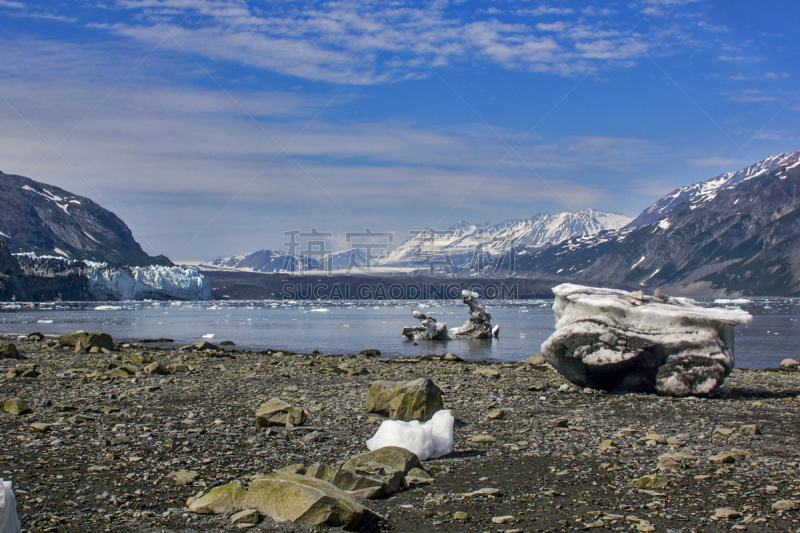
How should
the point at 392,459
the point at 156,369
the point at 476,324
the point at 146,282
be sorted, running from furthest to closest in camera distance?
the point at 146,282 < the point at 476,324 < the point at 156,369 < the point at 392,459

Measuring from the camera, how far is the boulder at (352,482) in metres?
6.12

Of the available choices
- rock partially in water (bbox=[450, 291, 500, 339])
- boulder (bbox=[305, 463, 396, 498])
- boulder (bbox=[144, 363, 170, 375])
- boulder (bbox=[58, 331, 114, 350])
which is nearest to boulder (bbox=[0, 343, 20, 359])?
boulder (bbox=[58, 331, 114, 350])

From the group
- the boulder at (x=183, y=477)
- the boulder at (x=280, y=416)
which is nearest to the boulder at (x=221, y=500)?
the boulder at (x=183, y=477)

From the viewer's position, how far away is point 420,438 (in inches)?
308

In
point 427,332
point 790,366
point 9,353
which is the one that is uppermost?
point 9,353

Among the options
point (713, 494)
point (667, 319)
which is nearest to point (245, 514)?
point (713, 494)

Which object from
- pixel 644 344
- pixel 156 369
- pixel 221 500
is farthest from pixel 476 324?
pixel 221 500

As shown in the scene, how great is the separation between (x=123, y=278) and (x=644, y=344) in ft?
531

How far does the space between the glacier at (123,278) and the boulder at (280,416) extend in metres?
151

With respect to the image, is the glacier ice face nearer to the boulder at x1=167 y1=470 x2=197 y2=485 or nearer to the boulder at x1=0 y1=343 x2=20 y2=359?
the boulder at x1=0 y1=343 x2=20 y2=359

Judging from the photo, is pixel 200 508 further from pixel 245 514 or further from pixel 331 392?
pixel 331 392

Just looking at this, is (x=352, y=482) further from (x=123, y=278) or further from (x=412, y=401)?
(x=123, y=278)

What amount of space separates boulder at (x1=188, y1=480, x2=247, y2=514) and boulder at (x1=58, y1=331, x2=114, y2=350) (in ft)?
66.9

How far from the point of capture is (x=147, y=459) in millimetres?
7270
